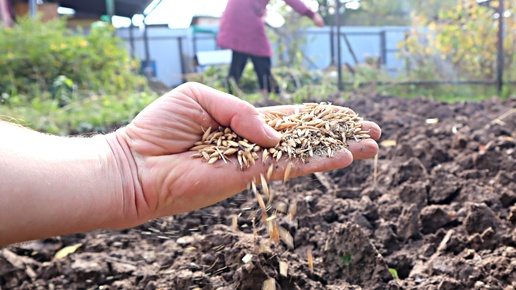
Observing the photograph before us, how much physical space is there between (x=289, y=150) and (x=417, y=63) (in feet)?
30.5

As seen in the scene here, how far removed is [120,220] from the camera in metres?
1.97

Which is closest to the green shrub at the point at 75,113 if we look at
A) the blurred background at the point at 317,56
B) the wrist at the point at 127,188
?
the blurred background at the point at 317,56

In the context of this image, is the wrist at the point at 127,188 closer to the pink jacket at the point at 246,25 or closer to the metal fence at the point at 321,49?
the pink jacket at the point at 246,25

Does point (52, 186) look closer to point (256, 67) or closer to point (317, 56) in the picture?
point (256, 67)

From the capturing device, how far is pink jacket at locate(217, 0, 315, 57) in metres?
5.83

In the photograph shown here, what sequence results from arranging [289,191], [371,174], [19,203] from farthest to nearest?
[371,174] < [289,191] < [19,203]

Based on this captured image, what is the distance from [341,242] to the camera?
2121 mm

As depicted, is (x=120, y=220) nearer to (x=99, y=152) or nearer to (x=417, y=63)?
(x=99, y=152)

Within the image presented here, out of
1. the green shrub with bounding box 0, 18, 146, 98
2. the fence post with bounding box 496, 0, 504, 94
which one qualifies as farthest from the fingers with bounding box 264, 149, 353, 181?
the fence post with bounding box 496, 0, 504, 94

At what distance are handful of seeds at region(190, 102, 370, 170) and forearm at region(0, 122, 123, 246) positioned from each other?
361 millimetres

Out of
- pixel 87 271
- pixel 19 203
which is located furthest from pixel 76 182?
pixel 87 271

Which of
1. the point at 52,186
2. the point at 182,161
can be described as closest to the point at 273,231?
the point at 182,161

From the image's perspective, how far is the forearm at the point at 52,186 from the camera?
1.67 meters

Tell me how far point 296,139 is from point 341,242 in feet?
1.47
